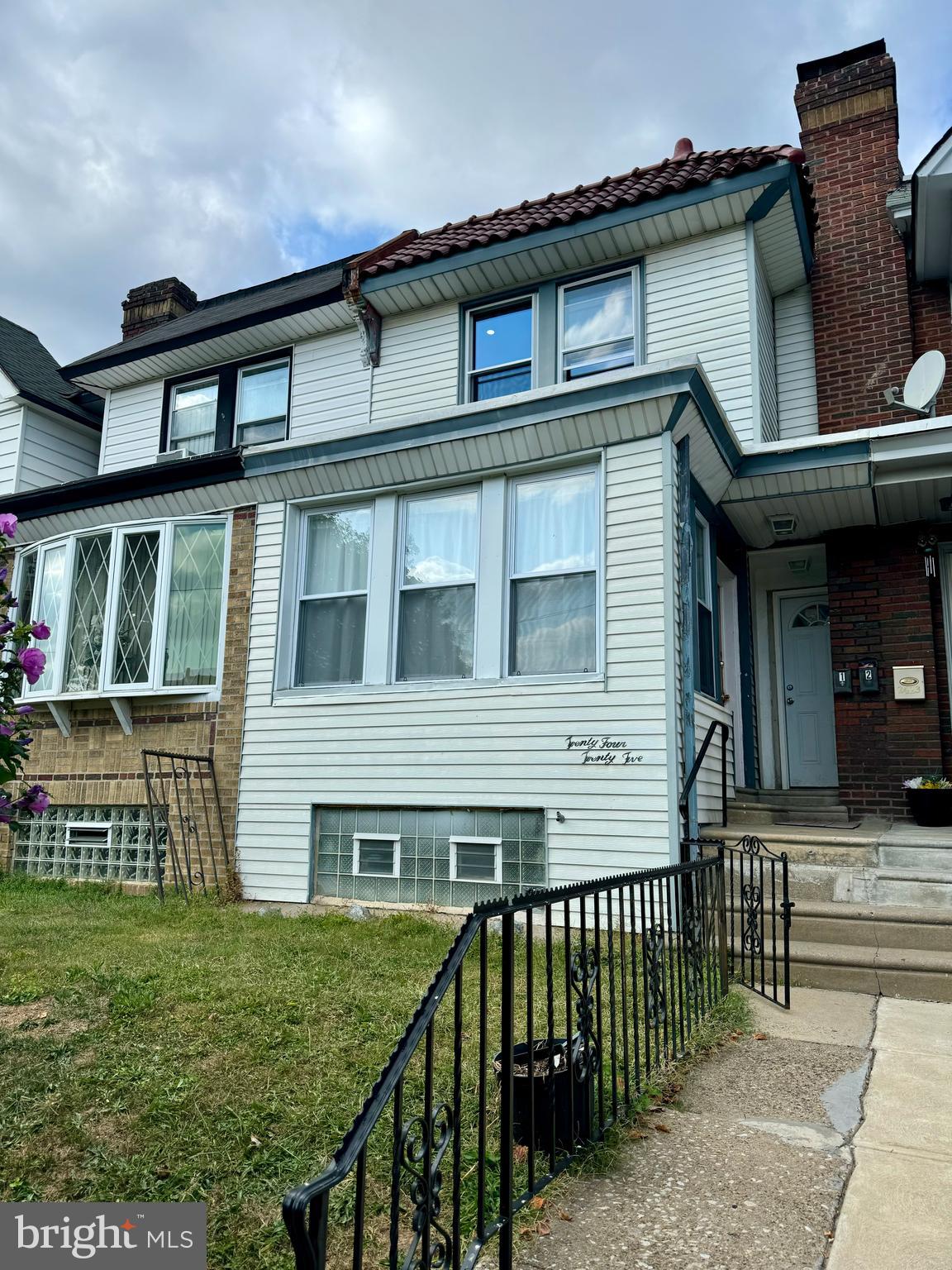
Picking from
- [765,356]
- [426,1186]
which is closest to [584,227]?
[765,356]

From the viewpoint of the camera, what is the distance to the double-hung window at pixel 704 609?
7.23 metres

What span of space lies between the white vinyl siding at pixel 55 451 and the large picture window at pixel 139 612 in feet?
14.0

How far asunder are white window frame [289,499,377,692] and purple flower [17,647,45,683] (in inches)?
171

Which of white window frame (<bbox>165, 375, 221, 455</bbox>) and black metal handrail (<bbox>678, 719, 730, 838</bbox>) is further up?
white window frame (<bbox>165, 375, 221, 455</bbox>)

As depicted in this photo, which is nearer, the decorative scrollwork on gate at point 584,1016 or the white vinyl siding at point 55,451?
the decorative scrollwork on gate at point 584,1016

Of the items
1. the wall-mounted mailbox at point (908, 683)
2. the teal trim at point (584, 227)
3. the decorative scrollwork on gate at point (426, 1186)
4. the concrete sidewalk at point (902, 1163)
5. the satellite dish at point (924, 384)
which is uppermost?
the teal trim at point (584, 227)

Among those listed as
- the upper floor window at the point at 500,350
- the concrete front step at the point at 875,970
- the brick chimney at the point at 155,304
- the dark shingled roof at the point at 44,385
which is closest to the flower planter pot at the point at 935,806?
the concrete front step at the point at 875,970

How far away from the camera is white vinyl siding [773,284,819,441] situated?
920 cm

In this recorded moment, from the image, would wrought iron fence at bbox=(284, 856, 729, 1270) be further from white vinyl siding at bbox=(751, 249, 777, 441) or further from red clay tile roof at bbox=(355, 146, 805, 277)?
red clay tile roof at bbox=(355, 146, 805, 277)

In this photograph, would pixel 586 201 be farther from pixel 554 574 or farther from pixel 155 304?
pixel 155 304

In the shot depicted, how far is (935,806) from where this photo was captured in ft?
23.4

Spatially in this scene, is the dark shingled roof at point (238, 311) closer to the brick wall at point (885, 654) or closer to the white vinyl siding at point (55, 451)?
the white vinyl siding at point (55, 451)

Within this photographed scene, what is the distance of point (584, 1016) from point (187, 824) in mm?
6341

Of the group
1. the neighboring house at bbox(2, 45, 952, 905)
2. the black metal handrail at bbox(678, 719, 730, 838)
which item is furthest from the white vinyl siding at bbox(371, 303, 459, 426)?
the black metal handrail at bbox(678, 719, 730, 838)
